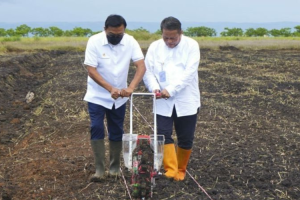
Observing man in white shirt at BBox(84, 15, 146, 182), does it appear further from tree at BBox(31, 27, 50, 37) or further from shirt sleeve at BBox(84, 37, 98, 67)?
tree at BBox(31, 27, 50, 37)

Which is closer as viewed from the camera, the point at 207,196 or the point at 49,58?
the point at 207,196

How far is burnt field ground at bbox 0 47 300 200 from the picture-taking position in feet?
16.4

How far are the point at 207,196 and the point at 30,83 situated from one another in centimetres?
1160

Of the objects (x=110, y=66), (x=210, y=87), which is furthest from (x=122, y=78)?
(x=210, y=87)

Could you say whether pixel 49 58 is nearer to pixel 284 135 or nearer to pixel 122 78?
pixel 284 135

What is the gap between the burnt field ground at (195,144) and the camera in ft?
16.4

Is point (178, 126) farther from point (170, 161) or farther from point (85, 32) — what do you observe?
point (85, 32)

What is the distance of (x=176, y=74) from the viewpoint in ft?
16.0

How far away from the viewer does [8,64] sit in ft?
60.0

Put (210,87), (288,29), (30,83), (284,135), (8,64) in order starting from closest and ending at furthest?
(284,135) < (210,87) < (30,83) < (8,64) < (288,29)

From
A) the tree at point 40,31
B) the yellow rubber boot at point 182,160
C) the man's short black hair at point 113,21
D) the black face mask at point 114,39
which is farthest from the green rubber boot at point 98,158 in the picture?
the tree at point 40,31

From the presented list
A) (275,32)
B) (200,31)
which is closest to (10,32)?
(200,31)

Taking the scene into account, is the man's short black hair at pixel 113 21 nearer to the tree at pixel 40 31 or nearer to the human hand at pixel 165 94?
the human hand at pixel 165 94

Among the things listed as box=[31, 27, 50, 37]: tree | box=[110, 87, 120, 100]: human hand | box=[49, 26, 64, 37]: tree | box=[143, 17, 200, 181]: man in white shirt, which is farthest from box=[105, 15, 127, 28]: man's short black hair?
box=[31, 27, 50, 37]: tree
